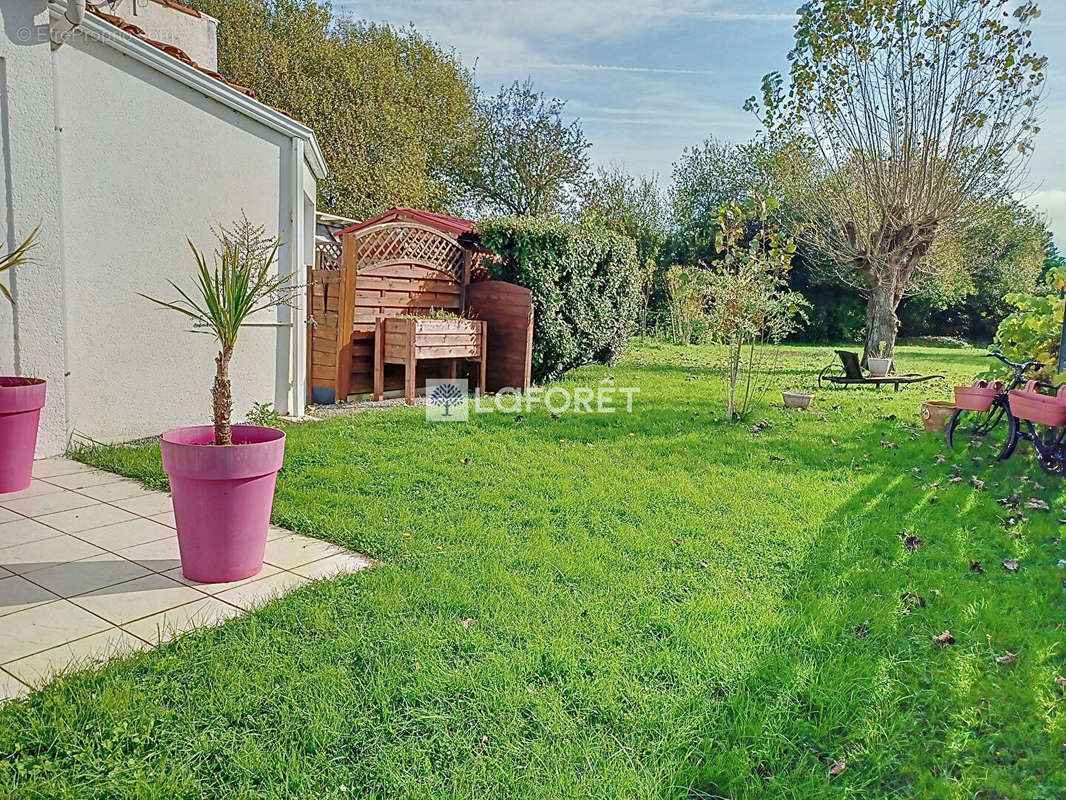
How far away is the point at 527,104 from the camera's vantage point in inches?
939

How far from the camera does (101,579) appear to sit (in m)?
3.30

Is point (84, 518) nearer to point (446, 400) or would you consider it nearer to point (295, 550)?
point (295, 550)

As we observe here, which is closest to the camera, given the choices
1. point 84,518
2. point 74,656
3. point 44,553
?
point 74,656

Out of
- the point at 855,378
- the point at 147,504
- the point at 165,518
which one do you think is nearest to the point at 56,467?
the point at 147,504

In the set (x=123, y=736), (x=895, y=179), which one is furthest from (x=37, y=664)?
A: (x=895, y=179)

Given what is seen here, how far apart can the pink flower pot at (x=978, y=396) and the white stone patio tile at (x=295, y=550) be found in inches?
227

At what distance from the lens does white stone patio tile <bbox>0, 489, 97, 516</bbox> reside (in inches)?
166

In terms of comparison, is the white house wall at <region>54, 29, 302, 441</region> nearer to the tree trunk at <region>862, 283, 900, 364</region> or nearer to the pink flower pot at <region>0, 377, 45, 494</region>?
the pink flower pot at <region>0, 377, 45, 494</region>

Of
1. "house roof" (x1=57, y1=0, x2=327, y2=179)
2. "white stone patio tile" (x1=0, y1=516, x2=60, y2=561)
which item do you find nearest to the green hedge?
"house roof" (x1=57, y1=0, x2=327, y2=179)

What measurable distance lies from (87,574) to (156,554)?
343 millimetres

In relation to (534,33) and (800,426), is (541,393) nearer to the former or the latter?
(800,426)

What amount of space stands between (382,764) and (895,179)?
13.6m

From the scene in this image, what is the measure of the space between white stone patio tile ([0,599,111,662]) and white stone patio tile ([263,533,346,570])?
88cm

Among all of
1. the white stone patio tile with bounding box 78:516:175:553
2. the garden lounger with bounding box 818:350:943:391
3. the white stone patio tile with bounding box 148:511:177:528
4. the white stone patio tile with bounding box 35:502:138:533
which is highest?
the garden lounger with bounding box 818:350:943:391
